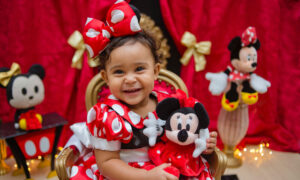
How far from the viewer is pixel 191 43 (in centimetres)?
152

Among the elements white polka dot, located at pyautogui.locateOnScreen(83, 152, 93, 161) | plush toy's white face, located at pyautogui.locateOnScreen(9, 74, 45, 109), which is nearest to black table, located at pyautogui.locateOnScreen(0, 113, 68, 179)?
plush toy's white face, located at pyautogui.locateOnScreen(9, 74, 45, 109)

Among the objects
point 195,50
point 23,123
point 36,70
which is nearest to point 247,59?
point 195,50

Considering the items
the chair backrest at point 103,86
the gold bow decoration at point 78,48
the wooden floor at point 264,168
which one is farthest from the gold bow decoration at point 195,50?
→ the wooden floor at point 264,168

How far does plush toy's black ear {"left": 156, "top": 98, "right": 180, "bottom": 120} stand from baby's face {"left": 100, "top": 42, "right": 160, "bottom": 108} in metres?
0.09

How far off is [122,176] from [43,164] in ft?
3.56

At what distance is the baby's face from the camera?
0.74m

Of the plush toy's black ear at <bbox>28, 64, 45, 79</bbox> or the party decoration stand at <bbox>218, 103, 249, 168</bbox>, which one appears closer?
the plush toy's black ear at <bbox>28, 64, 45, 79</bbox>

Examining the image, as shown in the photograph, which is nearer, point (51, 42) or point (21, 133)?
point (21, 133)

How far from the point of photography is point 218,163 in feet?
2.61

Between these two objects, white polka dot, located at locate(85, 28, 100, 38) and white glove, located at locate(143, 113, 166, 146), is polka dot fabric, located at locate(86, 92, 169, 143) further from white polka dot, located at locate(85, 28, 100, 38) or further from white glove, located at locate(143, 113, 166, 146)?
white polka dot, located at locate(85, 28, 100, 38)

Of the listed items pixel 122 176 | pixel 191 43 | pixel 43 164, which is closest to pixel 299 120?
pixel 191 43

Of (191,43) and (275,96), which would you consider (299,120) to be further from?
(191,43)

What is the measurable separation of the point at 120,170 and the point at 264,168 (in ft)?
3.95

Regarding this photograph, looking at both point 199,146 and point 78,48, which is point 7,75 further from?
point 199,146
